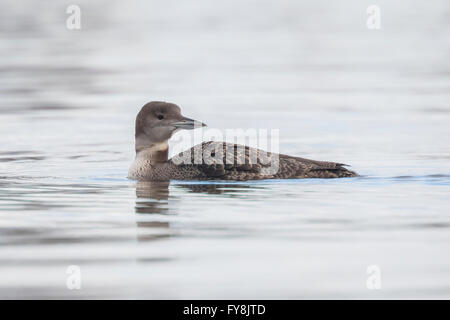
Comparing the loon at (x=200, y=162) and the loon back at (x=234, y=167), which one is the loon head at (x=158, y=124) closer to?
the loon at (x=200, y=162)

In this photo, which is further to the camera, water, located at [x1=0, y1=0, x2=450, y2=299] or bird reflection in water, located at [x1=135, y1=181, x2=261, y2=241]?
bird reflection in water, located at [x1=135, y1=181, x2=261, y2=241]

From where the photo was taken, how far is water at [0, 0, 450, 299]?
7.59m

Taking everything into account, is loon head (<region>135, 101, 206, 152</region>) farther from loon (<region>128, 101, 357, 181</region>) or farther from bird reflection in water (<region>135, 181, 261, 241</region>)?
bird reflection in water (<region>135, 181, 261, 241</region>)

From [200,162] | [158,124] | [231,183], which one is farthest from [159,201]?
[158,124]

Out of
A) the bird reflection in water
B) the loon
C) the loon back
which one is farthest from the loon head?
the bird reflection in water

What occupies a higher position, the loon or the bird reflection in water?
the loon

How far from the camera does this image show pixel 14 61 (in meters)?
24.7

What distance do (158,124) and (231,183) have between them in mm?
1031

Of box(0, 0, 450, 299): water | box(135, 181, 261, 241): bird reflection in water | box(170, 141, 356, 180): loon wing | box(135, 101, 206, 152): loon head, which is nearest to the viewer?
box(0, 0, 450, 299): water

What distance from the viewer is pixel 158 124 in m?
12.1

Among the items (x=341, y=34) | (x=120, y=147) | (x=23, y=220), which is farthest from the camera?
(x=341, y=34)

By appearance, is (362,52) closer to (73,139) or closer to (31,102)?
(31,102)

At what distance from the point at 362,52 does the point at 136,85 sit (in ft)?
23.4
